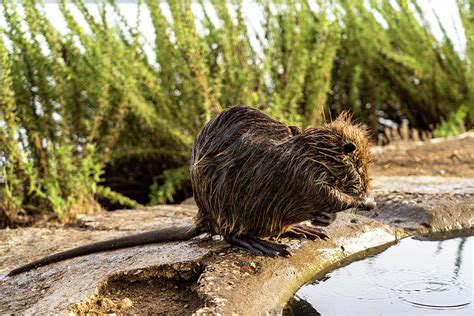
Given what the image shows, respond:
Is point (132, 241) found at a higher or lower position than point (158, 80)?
lower

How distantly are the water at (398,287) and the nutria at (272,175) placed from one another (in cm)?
24

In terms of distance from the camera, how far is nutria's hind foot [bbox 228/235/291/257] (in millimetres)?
2520

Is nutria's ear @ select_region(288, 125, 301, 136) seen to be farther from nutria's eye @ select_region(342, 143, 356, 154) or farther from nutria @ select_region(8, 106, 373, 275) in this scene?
nutria's eye @ select_region(342, 143, 356, 154)

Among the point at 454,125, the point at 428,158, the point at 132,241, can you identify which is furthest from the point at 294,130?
the point at 454,125

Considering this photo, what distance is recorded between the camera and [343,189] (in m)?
2.50

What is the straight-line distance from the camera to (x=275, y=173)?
2457mm

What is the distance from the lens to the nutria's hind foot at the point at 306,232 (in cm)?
277

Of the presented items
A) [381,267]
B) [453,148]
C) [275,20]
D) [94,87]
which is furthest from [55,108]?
[453,148]

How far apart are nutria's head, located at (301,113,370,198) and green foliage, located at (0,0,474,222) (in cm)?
196

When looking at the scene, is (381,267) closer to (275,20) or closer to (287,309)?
(287,309)

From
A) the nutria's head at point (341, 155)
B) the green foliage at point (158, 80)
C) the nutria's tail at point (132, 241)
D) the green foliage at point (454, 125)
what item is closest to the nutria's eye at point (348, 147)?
the nutria's head at point (341, 155)

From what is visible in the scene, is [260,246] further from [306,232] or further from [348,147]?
[348,147]

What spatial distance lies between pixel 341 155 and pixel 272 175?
28 centimetres

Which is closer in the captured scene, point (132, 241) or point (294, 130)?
point (294, 130)
